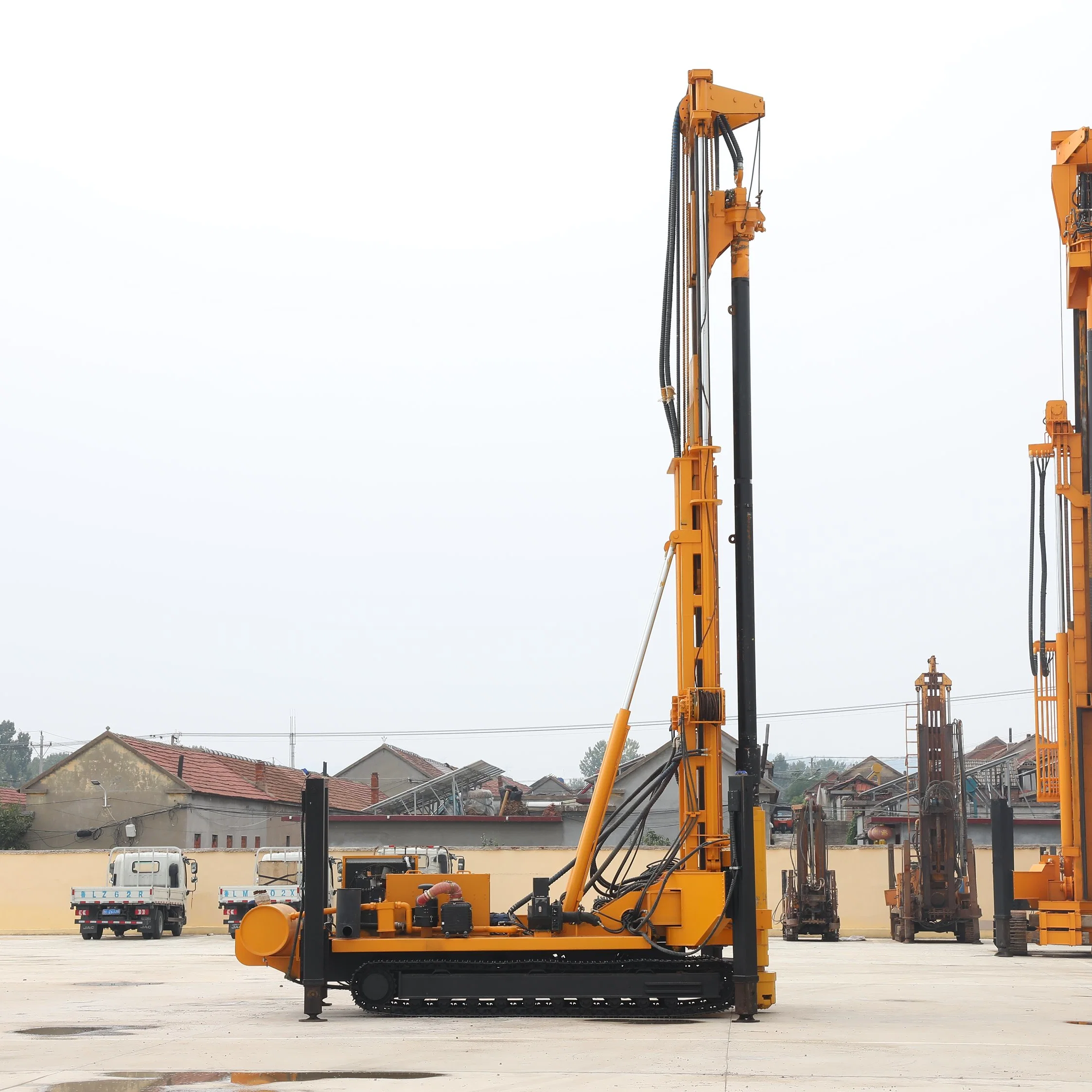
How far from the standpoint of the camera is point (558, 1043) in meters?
11.9

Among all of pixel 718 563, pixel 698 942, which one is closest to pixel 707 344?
pixel 718 563

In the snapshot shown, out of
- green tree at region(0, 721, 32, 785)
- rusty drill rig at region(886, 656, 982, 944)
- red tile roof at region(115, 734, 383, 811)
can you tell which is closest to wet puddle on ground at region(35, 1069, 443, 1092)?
rusty drill rig at region(886, 656, 982, 944)

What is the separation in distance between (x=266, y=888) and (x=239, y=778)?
2674 centimetres

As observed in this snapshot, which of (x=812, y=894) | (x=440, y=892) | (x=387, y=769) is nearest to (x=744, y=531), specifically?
(x=440, y=892)

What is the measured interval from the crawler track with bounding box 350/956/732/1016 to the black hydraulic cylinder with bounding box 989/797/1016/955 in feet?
42.0

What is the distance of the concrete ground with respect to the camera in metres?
9.88

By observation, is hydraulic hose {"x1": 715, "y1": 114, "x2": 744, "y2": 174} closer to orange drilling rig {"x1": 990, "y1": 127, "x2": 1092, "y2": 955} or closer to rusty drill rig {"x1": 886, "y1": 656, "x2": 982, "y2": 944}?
orange drilling rig {"x1": 990, "y1": 127, "x2": 1092, "y2": 955}

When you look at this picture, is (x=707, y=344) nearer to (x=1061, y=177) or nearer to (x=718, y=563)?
(x=718, y=563)

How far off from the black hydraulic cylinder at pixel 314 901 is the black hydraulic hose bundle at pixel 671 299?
5266 mm

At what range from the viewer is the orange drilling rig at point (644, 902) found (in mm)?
13906

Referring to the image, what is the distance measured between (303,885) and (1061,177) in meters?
17.6

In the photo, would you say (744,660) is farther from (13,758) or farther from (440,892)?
(13,758)

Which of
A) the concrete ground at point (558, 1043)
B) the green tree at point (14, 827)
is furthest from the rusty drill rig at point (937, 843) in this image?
the green tree at point (14, 827)

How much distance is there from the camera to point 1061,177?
2389cm
